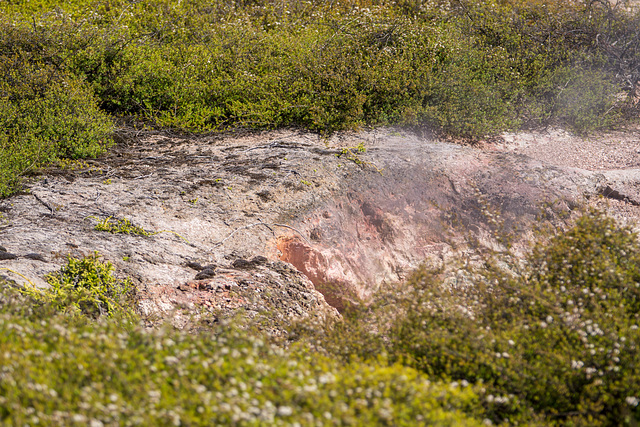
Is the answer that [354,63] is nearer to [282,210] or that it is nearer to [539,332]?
[282,210]

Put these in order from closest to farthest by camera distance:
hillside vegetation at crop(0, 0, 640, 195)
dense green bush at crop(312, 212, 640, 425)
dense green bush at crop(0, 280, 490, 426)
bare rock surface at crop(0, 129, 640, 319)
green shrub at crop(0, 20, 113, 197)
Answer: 1. dense green bush at crop(0, 280, 490, 426)
2. dense green bush at crop(312, 212, 640, 425)
3. bare rock surface at crop(0, 129, 640, 319)
4. green shrub at crop(0, 20, 113, 197)
5. hillside vegetation at crop(0, 0, 640, 195)

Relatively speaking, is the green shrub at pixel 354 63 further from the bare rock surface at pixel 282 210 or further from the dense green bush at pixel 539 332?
the dense green bush at pixel 539 332

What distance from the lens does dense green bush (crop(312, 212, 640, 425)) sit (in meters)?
2.66

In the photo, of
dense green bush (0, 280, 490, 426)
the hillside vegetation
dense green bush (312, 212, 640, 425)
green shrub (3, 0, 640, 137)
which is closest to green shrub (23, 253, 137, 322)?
dense green bush (0, 280, 490, 426)

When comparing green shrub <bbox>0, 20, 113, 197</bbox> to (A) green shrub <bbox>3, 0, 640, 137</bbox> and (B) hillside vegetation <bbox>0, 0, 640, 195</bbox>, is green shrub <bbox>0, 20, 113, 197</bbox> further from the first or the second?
(A) green shrub <bbox>3, 0, 640, 137</bbox>

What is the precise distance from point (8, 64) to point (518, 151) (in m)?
7.34

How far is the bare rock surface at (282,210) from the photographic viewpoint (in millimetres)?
4105

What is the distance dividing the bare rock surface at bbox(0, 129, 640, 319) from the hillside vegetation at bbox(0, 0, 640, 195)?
0.52 meters

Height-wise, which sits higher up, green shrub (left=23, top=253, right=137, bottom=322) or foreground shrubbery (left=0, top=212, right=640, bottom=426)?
foreground shrubbery (left=0, top=212, right=640, bottom=426)

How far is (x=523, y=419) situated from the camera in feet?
8.66

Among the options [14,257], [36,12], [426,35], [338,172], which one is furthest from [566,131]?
[36,12]

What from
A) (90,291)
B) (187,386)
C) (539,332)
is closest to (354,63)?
(90,291)

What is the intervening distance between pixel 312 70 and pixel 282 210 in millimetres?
3246

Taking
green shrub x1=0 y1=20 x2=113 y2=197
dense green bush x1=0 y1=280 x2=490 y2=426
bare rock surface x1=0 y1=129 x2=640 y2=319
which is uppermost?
dense green bush x1=0 y1=280 x2=490 y2=426
